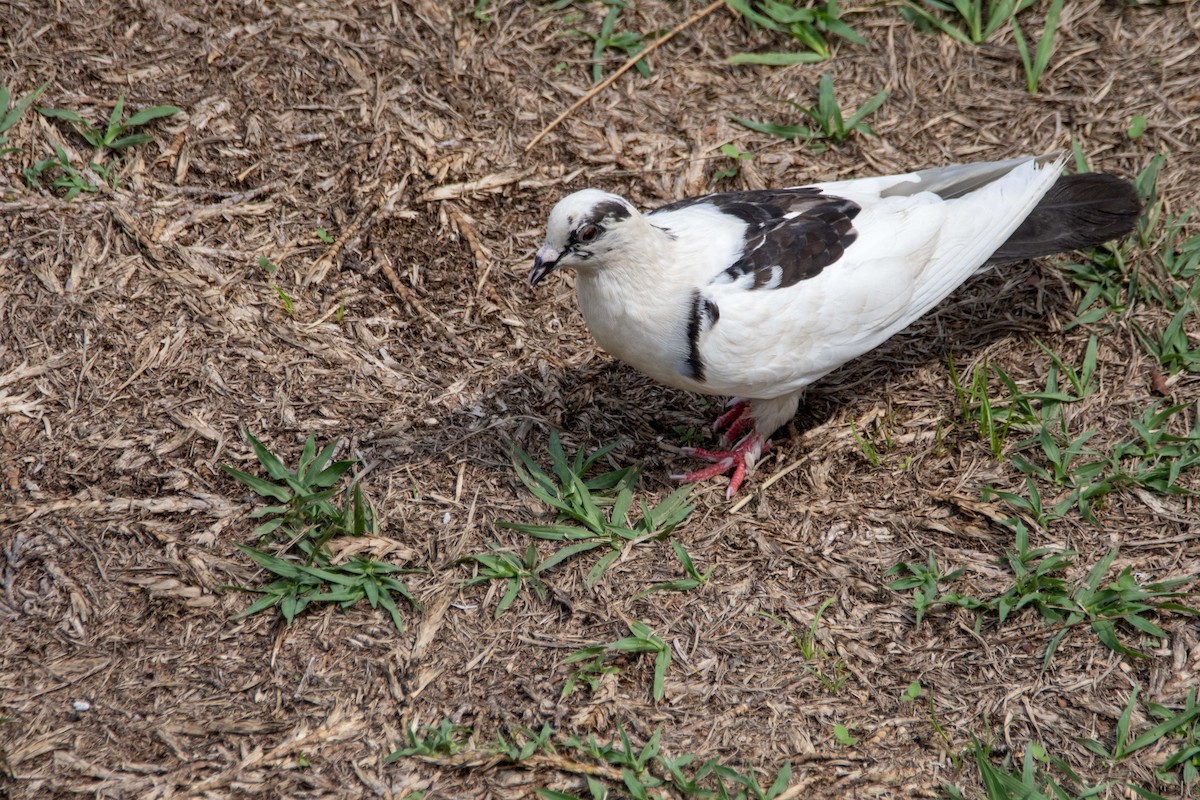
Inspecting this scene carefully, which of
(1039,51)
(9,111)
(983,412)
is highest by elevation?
(9,111)

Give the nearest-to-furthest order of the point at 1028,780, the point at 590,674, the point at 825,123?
1. the point at 1028,780
2. the point at 590,674
3. the point at 825,123

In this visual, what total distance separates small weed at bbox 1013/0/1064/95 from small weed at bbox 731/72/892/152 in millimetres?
764

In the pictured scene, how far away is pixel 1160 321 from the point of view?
15.4 ft

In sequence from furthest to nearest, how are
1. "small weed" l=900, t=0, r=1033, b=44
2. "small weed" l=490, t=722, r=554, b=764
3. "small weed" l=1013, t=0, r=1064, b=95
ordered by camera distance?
1. "small weed" l=900, t=0, r=1033, b=44
2. "small weed" l=1013, t=0, r=1064, b=95
3. "small weed" l=490, t=722, r=554, b=764

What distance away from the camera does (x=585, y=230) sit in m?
3.80

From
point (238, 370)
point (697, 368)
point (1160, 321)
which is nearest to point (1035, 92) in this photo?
point (1160, 321)

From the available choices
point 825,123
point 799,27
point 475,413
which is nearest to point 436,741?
point 475,413

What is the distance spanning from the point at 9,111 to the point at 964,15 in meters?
5.01

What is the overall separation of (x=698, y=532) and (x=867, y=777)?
3.98 ft

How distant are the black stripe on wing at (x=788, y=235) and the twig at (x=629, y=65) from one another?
1493mm

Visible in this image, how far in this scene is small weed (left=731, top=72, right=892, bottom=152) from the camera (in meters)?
5.43

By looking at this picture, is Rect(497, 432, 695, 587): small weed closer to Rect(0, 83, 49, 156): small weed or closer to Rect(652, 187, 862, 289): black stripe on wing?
Rect(652, 187, 862, 289): black stripe on wing

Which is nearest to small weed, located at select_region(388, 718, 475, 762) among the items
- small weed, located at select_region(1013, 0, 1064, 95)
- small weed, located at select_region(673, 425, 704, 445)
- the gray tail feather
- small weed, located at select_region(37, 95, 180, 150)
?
small weed, located at select_region(673, 425, 704, 445)

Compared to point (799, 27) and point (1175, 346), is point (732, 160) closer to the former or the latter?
point (799, 27)
